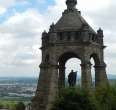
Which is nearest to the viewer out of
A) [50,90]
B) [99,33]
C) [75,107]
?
[75,107]

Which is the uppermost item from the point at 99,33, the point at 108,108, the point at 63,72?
the point at 99,33

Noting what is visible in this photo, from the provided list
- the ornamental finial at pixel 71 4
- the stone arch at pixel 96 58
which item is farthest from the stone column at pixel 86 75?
the ornamental finial at pixel 71 4

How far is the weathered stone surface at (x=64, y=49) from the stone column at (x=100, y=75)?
355 millimetres

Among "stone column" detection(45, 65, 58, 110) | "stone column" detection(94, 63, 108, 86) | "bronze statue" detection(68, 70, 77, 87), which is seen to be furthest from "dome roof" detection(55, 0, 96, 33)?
"bronze statue" detection(68, 70, 77, 87)

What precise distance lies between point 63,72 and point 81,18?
4.99 m

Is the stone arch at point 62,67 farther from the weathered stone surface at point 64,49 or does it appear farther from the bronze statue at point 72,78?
the bronze statue at point 72,78

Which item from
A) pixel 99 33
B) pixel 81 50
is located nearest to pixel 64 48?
pixel 81 50

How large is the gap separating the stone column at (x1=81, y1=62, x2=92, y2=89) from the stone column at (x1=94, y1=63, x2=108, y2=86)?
232 cm

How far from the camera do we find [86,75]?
3275cm

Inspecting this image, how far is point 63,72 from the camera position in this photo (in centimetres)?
3666

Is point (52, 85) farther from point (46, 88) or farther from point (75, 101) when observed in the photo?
point (75, 101)

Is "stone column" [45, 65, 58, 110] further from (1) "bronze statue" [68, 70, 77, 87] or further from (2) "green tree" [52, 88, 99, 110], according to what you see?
(1) "bronze statue" [68, 70, 77, 87]

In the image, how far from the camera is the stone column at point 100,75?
35094mm

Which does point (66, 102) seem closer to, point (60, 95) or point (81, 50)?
point (60, 95)
